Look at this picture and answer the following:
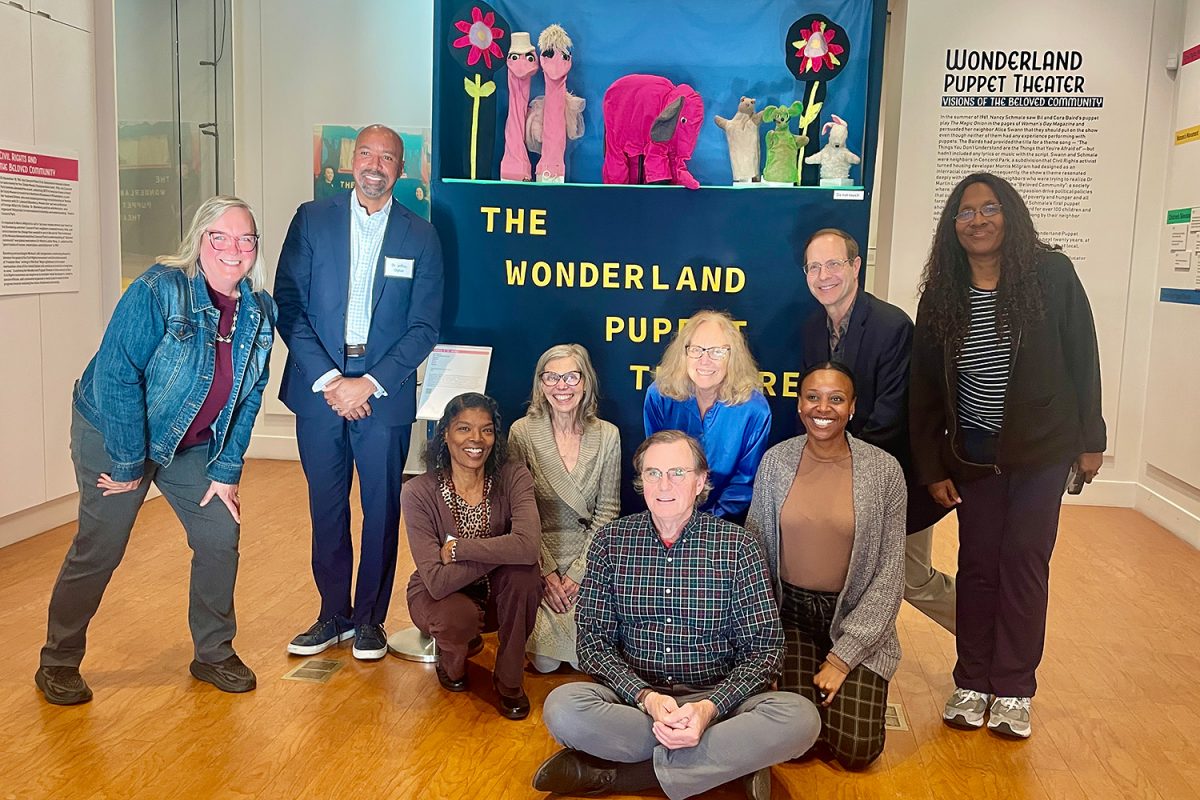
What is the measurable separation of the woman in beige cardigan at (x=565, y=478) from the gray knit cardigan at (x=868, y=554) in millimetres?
612

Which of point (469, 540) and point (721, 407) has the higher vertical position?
point (721, 407)

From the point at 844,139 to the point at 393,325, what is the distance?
5.42ft

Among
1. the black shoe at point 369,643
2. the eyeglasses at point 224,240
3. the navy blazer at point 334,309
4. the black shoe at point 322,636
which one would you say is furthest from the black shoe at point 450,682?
the eyeglasses at point 224,240

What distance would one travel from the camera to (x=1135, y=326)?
5.69 metres

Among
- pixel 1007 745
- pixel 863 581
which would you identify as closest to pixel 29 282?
pixel 863 581

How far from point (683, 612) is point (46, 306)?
3324 mm

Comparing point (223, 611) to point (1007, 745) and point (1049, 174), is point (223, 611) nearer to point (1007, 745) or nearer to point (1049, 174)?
point (1007, 745)

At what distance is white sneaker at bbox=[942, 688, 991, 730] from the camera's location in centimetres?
290

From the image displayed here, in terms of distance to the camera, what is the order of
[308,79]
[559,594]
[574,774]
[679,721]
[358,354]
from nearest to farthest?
[679,721], [574,774], [559,594], [358,354], [308,79]

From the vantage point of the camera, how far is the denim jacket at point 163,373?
2.69 m

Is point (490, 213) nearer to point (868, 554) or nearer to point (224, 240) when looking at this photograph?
point (224, 240)

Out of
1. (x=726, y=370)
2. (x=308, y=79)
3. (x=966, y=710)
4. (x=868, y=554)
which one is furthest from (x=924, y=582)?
(x=308, y=79)

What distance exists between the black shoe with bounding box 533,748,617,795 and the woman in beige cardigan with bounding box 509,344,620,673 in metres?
0.73

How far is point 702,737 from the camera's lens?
7.70ft
